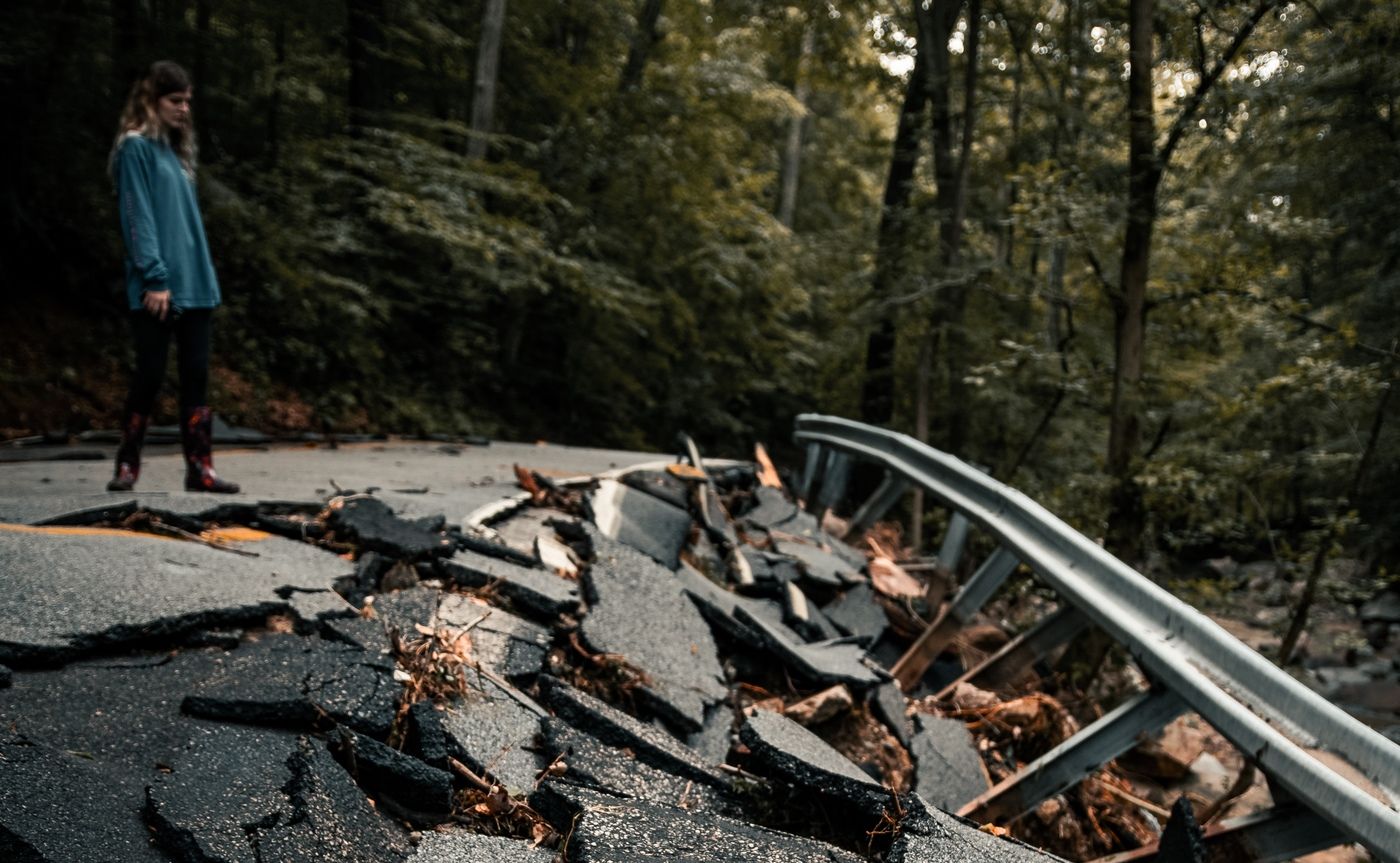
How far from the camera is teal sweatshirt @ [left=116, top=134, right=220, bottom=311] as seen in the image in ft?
15.6

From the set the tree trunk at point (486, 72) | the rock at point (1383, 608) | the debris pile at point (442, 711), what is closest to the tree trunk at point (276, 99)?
A: the tree trunk at point (486, 72)

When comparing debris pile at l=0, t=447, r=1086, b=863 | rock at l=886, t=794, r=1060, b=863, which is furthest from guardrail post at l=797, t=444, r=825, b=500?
rock at l=886, t=794, r=1060, b=863

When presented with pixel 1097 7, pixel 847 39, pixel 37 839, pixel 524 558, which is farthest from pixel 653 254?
pixel 37 839

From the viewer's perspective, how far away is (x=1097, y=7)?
9.94 metres

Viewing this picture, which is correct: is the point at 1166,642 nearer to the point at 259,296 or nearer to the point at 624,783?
the point at 624,783

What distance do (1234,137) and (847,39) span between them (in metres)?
7.81

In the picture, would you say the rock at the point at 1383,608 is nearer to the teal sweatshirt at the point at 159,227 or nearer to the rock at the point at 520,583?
the rock at the point at 520,583

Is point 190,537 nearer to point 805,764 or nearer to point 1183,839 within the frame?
point 805,764

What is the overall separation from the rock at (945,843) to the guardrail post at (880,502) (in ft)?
11.6

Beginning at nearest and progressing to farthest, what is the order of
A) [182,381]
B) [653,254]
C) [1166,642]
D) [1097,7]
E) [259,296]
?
1. [1166,642]
2. [182,381]
3. [1097,7]
4. [259,296]
5. [653,254]

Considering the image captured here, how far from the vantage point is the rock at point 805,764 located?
8.23ft

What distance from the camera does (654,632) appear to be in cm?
371

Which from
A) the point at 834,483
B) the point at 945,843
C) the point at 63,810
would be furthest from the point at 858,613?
the point at 63,810

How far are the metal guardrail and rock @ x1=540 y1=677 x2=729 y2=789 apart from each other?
1.19m
